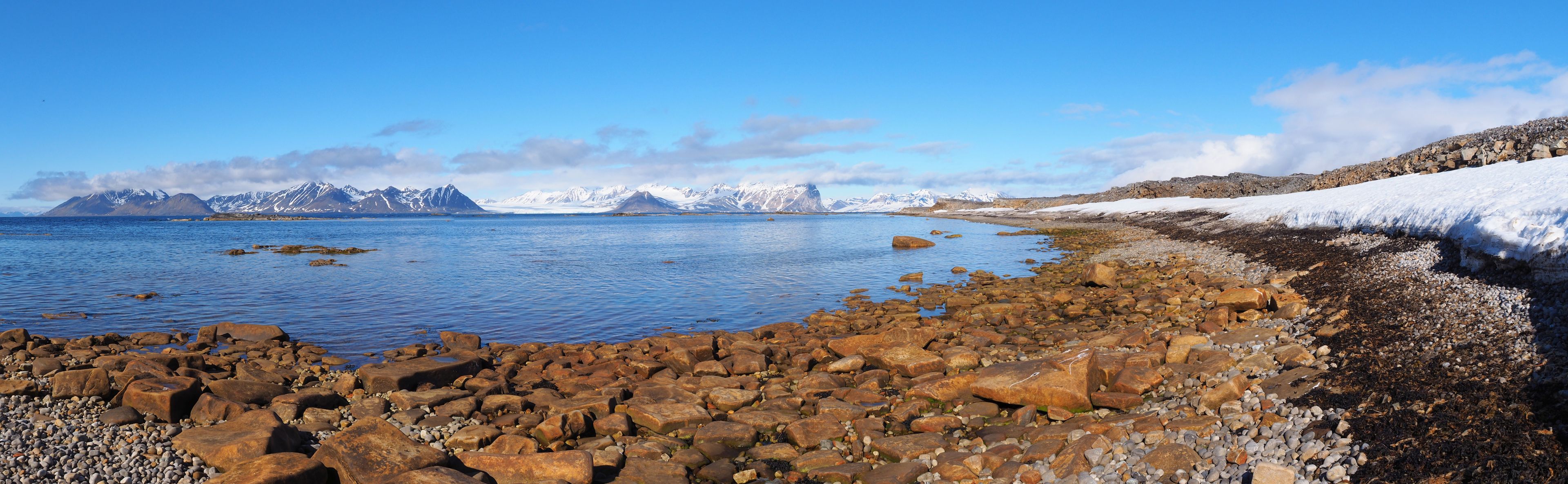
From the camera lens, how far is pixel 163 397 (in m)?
9.98

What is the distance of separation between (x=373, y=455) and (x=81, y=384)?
6.65 meters

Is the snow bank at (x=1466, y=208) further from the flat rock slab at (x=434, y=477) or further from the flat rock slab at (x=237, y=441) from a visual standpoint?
the flat rock slab at (x=237, y=441)

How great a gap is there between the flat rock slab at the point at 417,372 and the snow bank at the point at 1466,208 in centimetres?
1757

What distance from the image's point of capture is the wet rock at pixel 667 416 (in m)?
10.4

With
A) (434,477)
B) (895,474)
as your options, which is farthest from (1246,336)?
(434,477)

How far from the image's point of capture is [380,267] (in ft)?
129

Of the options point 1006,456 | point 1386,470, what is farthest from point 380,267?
point 1386,470

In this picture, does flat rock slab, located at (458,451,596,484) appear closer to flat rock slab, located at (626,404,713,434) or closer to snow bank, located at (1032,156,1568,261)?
flat rock slab, located at (626,404,713,434)

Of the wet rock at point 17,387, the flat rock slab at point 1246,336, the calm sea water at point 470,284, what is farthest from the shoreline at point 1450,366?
the wet rock at point 17,387

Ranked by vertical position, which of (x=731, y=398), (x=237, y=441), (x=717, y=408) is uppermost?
(x=237, y=441)

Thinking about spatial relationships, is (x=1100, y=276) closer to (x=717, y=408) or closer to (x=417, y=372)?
(x=717, y=408)

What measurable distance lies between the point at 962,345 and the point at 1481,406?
8939 mm

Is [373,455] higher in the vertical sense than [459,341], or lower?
higher

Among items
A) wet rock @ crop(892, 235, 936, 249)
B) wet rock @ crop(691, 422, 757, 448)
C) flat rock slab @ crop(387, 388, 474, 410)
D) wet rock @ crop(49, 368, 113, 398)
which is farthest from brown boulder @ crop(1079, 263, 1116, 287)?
wet rock @ crop(892, 235, 936, 249)
